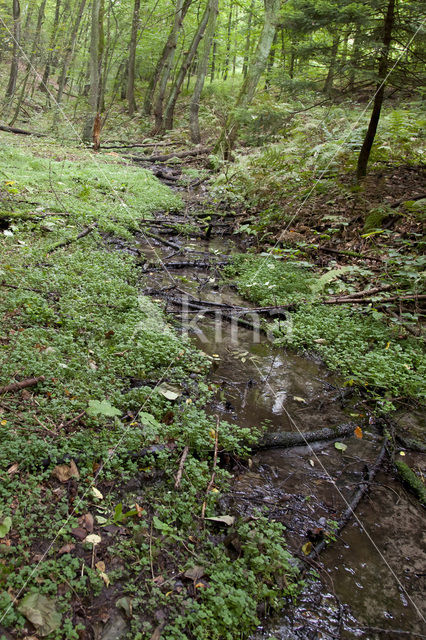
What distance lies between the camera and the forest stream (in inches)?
86.2

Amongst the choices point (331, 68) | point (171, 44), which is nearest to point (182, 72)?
point (171, 44)

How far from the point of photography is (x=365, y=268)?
631 centimetres

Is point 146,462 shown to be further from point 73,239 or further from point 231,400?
point 73,239

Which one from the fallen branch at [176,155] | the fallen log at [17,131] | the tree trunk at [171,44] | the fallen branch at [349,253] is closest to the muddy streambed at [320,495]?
the fallen branch at [349,253]

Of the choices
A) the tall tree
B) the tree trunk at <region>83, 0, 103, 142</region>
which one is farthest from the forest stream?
the tall tree

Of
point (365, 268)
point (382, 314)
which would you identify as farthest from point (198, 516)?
point (365, 268)

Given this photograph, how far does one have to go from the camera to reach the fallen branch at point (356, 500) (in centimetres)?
254

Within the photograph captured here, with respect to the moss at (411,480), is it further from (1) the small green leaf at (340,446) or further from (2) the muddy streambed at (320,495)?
(1) the small green leaf at (340,446)

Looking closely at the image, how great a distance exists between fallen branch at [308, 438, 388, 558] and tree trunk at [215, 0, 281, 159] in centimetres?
1015

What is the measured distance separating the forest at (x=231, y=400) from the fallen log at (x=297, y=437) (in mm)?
19

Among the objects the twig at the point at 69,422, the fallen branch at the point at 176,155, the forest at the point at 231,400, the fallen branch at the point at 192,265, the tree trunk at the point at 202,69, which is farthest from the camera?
the fallen branch at the point at 176,155

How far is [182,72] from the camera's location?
1817 centimetres

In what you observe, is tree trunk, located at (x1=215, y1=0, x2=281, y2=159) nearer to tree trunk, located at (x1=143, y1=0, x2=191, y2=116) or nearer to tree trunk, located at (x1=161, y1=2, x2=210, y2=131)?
tree trunk, located at (x1=143, y1=0, x2=191, y2=116)

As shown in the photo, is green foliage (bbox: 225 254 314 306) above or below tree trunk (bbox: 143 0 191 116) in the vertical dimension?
below
